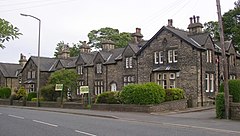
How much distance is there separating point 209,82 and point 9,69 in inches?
2235

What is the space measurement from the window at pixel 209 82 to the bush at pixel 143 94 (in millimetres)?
9555

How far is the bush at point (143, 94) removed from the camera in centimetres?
2889

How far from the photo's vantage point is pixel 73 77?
50.9 metres

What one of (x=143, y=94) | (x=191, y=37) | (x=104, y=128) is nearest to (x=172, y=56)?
(x=191, y=37)

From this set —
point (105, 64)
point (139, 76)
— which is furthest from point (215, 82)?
point (105, 64)

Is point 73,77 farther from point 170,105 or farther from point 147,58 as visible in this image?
point 170,105

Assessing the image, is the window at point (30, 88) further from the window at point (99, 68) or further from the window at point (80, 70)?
the window at point (99, 68)

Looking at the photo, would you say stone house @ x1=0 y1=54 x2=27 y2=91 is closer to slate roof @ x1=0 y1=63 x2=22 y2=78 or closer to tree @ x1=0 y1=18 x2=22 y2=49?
slate roof @ x1=0 y1=63 x2=22 y2=78

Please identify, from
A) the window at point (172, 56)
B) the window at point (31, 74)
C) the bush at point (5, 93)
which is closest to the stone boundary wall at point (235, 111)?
the window at point (172, 56)

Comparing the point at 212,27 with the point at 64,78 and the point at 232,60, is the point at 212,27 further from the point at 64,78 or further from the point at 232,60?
the point at 64,78

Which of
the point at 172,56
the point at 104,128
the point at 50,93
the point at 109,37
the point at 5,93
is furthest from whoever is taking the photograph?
the point at 109,37

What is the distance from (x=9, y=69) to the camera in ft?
264

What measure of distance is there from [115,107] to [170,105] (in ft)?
16.8

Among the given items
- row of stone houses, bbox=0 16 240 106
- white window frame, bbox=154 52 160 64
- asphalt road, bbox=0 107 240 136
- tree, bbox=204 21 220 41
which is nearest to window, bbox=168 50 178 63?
row of stone houses, bbox=0 16 240 106
